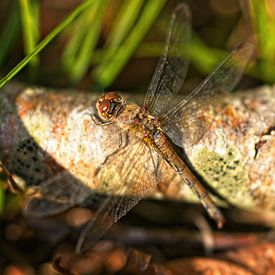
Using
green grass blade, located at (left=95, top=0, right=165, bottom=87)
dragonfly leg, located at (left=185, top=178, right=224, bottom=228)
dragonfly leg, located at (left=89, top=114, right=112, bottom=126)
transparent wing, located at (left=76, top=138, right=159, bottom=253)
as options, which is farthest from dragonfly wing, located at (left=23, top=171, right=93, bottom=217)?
green grass blade, located at (left=95, top=0, right=165, bottom=87)

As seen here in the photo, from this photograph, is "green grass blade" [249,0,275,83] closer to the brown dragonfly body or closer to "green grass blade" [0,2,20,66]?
the brown dragonfly body

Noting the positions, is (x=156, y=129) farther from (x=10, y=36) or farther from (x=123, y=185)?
(x=10, y=36)

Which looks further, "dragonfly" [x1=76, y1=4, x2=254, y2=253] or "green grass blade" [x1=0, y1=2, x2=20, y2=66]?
"green grass blade" [x1=0, y1=2, x2=20, y2=66]

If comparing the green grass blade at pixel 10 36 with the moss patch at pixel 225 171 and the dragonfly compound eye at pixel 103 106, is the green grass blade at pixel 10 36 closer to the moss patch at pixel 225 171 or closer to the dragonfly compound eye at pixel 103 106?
the dragonfly compound eye at pixel 103 106

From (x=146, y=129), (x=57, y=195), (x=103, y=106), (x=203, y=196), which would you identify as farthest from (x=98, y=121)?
(x=203, y=196)

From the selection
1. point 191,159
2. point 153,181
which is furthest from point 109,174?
point 191,159

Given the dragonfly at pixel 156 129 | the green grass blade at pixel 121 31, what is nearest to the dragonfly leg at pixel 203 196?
the dragonfly at pixel 156 129
